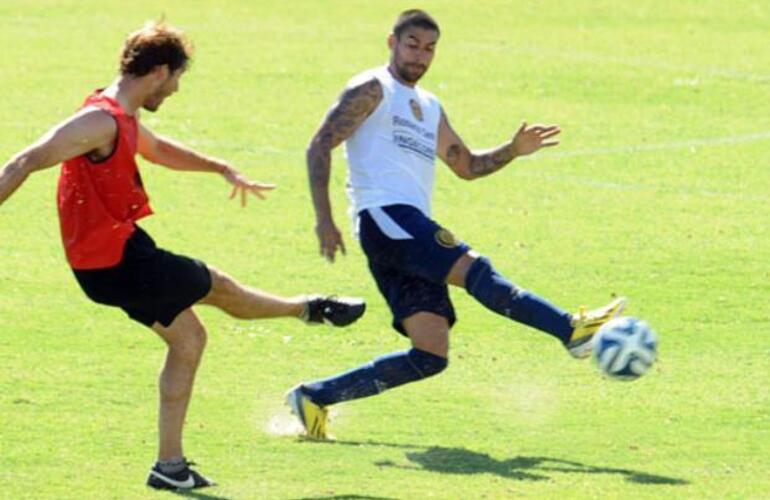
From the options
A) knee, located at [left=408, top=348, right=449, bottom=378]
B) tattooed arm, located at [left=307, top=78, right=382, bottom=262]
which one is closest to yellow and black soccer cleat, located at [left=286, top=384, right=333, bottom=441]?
knee, located at [left=408, top=348, right=449, bottom=378]

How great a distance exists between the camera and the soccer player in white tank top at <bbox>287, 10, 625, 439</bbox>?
10.7 meters

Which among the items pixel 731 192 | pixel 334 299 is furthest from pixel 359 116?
pixel 731 192

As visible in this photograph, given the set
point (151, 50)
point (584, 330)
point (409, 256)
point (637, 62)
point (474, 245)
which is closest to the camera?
point (151, 50)

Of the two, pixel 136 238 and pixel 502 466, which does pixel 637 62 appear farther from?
pixel 136 238

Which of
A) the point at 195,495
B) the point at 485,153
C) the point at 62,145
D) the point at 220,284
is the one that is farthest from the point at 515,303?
the point at 62,145

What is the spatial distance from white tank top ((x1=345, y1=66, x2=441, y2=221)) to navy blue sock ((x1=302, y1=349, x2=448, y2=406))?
2.60ft

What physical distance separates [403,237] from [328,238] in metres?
0.47

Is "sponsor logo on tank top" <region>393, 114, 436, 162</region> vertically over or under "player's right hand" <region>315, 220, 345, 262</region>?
over

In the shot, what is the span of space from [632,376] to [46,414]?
308 cm

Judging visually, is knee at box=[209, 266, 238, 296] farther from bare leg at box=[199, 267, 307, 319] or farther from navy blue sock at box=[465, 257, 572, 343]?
navy blue sock at box=[465, 257, 572, 343]

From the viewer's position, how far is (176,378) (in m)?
9.98

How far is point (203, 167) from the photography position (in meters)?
10.6

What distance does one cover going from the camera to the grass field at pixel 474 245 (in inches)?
418

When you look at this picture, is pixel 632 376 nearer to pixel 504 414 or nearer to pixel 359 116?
pixel 504 414
